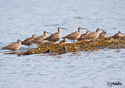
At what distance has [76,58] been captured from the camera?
17375 mm

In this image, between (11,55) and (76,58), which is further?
(11,55)

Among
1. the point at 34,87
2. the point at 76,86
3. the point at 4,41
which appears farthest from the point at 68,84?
the point at 4,41

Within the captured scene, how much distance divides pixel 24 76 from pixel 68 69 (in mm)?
2279

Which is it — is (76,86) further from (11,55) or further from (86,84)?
(11,55)

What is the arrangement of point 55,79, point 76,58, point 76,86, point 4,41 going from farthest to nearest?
point 4,41 < point 76,58 < point 55,79 < point 76,86

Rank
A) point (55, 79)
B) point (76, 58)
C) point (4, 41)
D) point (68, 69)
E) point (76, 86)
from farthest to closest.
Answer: point (4, 41) < point (76, 58) < point (68, 69) < point (55, 79) < point (76, 86)

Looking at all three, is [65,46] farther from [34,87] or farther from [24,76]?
[34,87]

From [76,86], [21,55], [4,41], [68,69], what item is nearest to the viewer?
[76,86]

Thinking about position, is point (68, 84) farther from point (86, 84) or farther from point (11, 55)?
point (11, 55)

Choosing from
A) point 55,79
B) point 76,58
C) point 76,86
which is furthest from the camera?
point 76,58

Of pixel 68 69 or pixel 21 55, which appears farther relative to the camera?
pixel 21 55

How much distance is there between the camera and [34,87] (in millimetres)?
12422

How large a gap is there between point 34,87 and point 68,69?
3046 millimetres

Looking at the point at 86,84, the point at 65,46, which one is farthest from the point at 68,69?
the point at 65,46
